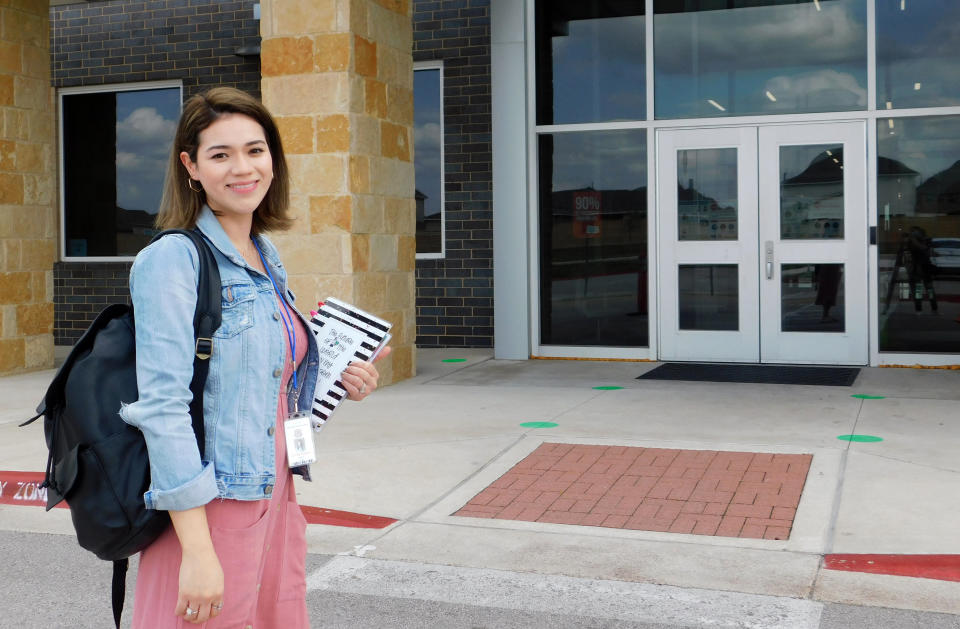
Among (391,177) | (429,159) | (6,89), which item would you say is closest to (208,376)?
(391,177)

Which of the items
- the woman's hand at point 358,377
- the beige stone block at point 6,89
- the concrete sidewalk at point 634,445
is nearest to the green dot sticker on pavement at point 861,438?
the concrete sidewalk at point 634,445

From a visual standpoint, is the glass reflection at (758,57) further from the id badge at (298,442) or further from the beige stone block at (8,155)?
the id badge at (298,442)

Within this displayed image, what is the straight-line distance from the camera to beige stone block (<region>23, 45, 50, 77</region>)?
1234cm

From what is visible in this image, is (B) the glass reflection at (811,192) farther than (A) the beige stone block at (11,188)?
No

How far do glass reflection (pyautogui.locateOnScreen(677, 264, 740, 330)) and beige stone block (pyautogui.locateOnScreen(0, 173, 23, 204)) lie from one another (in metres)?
7.40

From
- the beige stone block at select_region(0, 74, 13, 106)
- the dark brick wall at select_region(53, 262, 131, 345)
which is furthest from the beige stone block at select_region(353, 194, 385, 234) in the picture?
the dark brick wall at select_region(53, 262, 131, 345)

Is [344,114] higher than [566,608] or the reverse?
higher

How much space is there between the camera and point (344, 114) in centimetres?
991

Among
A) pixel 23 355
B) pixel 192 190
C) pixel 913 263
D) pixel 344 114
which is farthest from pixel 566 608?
pixel 23 355

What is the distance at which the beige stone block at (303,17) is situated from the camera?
32.7 feet

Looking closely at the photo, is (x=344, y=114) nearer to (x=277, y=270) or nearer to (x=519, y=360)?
(x=519, y=360)

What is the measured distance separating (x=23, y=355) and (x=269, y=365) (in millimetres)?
10981

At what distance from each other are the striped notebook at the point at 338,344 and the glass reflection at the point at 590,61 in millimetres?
9894

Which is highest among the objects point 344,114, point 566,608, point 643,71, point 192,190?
point 643,71
